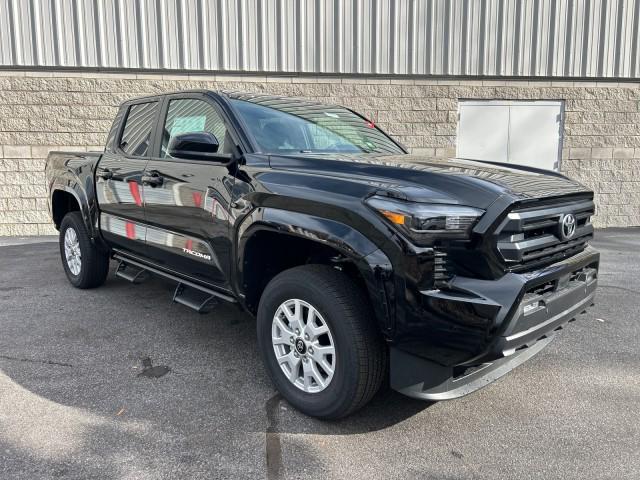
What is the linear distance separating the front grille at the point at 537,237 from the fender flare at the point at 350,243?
22.7 inches

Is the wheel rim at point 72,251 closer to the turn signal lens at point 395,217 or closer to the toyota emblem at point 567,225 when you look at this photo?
the turn signal lens at point 395,217

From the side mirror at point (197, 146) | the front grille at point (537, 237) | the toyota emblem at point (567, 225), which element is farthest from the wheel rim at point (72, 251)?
the toyota emblem at point (567, 225)

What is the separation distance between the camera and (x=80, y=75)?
8.75 metres

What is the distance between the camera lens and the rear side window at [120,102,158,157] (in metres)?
4.26

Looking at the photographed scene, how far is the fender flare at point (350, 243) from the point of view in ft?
7.71

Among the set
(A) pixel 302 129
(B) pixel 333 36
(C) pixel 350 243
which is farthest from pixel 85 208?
(B) pixel 333 36

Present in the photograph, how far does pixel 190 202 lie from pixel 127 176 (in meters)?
1.09

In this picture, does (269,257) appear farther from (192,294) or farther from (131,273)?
(131,273)

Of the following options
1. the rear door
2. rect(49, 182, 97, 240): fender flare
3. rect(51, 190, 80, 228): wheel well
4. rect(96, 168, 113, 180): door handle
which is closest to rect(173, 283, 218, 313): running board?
the rear door

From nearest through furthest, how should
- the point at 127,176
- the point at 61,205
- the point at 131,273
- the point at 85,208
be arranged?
the point at 127,176 → the point at 131,273 → the point at 85,208 → the point at 61,205

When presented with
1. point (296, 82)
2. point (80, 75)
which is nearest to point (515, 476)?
point (296, 82)

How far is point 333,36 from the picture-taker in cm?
890

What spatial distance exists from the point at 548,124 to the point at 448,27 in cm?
267

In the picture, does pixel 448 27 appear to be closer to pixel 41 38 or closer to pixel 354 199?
pixel 41 38
